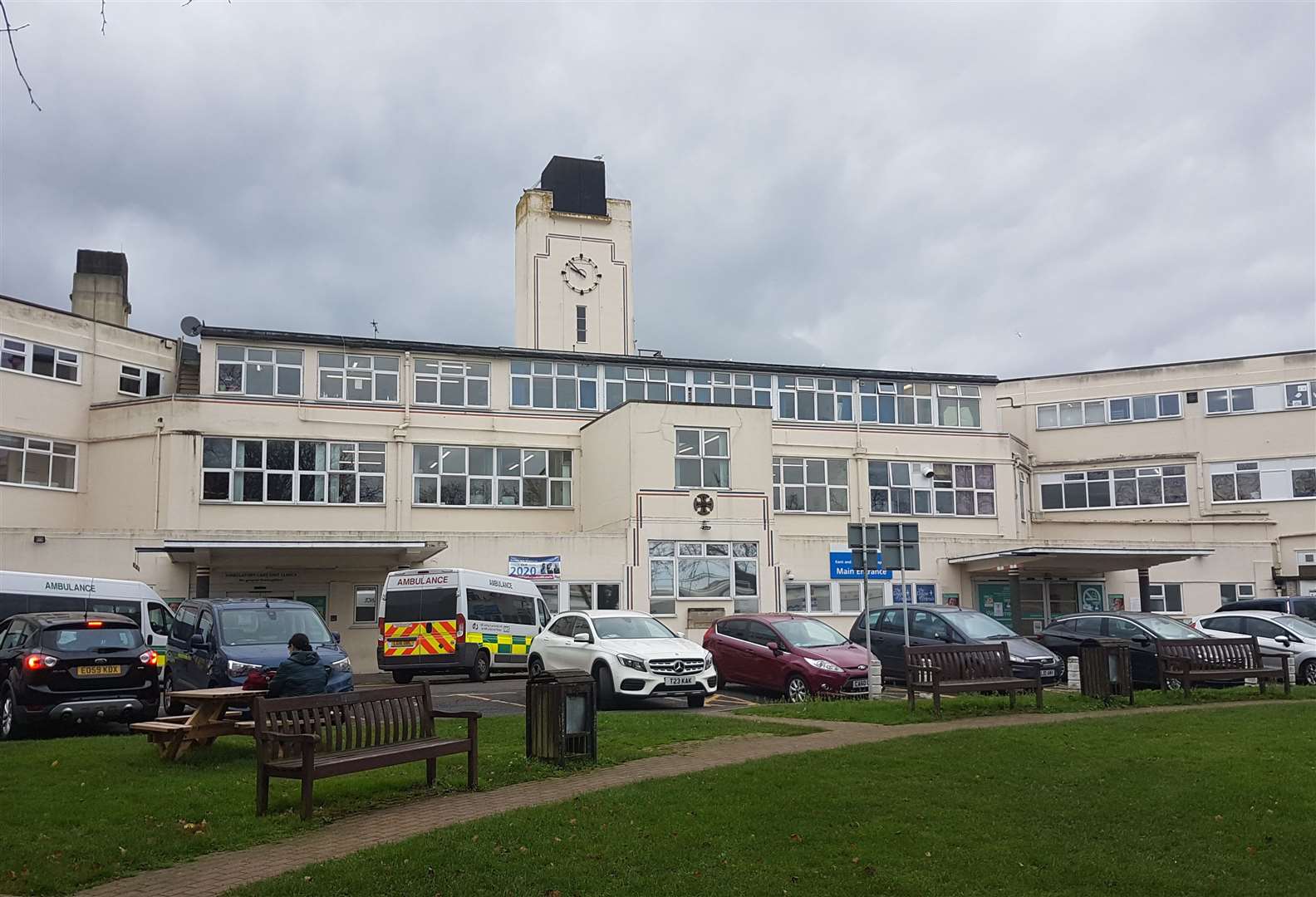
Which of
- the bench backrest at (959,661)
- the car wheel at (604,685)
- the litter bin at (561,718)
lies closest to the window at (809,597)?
the car wheel at (604,685)

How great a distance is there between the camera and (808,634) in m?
20.0

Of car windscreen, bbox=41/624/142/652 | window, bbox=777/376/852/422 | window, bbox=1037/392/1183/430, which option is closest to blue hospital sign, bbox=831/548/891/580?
window, bbox=777/376/852/422

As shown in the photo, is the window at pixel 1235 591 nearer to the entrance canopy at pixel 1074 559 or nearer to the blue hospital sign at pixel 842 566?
the entrance canopy at pixel 1074 559

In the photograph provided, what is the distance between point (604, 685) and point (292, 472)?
1930cm

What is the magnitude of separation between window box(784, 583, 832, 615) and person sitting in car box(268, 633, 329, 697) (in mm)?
24595

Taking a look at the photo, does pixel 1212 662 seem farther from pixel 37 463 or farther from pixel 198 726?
pixel 37 463

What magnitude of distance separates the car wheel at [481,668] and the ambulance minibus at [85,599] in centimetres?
602

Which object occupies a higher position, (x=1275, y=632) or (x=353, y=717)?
(x=1275, y=632)

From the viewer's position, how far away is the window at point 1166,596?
39.8 metres

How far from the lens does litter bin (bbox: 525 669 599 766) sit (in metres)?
11.2

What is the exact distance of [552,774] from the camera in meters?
10.8

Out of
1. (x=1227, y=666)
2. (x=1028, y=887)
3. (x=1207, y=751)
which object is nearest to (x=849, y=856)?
(x=1028, y=887)

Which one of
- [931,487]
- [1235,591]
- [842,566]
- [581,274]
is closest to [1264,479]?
[1235,591]

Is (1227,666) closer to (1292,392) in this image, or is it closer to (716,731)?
(716,731)
